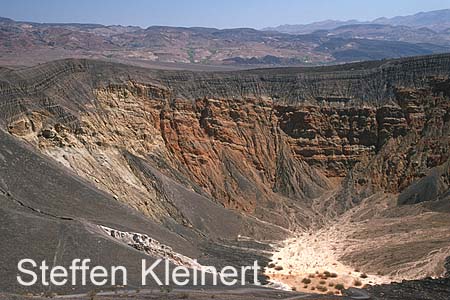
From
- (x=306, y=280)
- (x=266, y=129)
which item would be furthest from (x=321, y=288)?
(x=266, y=129)

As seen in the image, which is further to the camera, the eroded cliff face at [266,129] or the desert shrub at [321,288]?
the eroded cliff face at [266,129]

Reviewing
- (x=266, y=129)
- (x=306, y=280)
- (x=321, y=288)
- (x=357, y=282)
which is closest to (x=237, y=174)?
(x=266, y=129)

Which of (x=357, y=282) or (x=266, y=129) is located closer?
(x=357, y=282)

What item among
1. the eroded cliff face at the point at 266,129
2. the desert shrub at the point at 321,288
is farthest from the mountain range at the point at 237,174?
the desert shrub at the point at 321,288

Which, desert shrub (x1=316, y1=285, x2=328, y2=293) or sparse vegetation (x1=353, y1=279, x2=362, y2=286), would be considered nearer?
desert shrub (x1=316, y1=285, x2=328, y2=293)

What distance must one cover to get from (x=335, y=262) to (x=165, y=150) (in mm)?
17752

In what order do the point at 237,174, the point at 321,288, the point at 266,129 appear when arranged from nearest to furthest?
1. the point at 321,288
2. the point at 237,174
3. the point at 266,129

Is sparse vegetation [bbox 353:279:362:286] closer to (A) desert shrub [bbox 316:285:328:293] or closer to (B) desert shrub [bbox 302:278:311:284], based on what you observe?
(A) desert shrub [bbox 316:285:328:293]

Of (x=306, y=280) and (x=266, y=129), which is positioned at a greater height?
(x=266, y=129)

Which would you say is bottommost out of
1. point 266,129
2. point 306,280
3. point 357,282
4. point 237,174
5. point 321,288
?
point 321,288

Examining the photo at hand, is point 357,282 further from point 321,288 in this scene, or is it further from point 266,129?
point 266,129

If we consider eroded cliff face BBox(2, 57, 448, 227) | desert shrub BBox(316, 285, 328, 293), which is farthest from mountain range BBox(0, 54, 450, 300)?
desert shrub BBox(316, 285, 328, 293)

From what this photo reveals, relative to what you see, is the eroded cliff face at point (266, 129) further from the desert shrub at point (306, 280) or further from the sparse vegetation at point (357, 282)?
the sparse vegetation at point (357, 282)

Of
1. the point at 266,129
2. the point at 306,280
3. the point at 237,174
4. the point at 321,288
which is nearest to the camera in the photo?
the point at 321,288
